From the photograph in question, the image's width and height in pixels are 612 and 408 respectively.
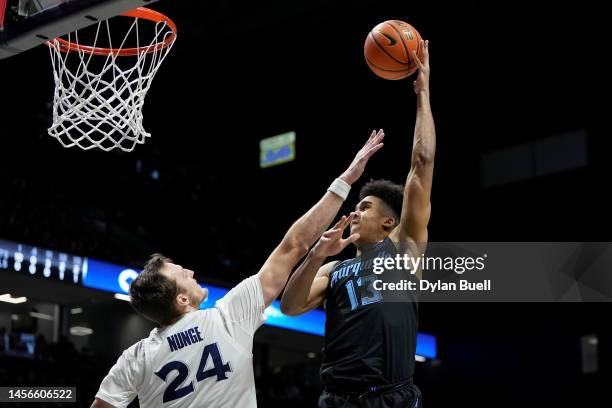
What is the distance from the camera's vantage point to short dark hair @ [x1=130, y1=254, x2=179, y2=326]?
3439 millimetres

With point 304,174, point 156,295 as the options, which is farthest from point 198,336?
point 304,174

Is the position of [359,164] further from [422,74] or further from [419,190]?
[422,74]

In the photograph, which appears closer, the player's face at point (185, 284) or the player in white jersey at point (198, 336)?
the player in white jersey at point (198, 336)

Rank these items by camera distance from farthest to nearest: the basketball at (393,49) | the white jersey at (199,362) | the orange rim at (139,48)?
the orange rim at (139,48) → the basketball at (393,49) → the white jersey at (199,362)

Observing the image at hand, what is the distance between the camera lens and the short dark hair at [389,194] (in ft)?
13.3

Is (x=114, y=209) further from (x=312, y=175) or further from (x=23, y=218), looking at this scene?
(x=312, y=175)

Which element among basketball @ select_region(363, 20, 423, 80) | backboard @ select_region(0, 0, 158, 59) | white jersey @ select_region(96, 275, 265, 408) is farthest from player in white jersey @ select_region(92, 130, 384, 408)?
backboard @ select_region(0, 0, 158, 59)

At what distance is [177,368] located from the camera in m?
3.31

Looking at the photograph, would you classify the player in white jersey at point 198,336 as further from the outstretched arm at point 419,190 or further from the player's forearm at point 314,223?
the outstretched arm at point 419,190

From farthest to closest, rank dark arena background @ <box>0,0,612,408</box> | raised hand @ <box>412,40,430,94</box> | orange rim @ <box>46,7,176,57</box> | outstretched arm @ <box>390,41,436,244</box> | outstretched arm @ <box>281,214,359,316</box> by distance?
dark arena background @ <box>0,0,612,408</box>, orange rim @ <box>46,7,176,57</box>, raised hand @ <box>412,40,430,94</box>, outstretched arm @ <box>390,41,436,244</box>, outstretched arm @ <box>281,214,359,316</box>

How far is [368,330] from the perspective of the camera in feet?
12.1

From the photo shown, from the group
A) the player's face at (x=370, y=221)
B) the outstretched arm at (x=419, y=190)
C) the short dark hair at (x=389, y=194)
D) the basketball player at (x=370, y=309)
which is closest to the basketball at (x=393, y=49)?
the basketball player at (x=370, y=309)

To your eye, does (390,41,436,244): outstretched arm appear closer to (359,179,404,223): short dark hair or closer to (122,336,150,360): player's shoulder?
(359,179,404,223): short dark hair

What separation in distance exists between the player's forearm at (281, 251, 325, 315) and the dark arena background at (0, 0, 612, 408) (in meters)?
6.71
